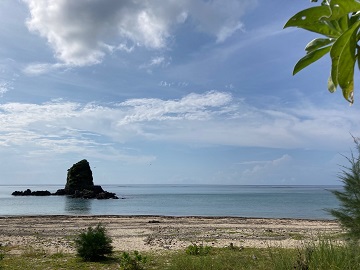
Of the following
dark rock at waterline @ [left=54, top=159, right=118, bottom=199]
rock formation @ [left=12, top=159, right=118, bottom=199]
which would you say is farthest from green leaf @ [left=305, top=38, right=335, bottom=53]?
dark rock at waterline @ [left=54, top=159, right=118, bottom=199]

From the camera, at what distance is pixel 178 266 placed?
8195 mm

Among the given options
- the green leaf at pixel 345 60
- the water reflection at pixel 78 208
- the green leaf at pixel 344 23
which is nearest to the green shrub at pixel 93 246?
the green leaf at pixel 345 60

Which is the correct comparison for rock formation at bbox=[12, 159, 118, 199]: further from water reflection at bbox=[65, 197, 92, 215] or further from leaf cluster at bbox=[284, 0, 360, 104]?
leaf cluster at bbox=[284, 0, 360, 104]

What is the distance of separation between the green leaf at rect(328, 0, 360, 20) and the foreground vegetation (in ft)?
16.2

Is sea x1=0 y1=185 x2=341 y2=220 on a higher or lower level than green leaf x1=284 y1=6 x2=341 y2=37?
lower

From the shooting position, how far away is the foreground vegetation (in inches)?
229

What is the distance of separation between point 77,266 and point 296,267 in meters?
6.87

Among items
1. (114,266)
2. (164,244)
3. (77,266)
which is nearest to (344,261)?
(114,266)

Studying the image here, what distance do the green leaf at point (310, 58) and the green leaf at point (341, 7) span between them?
26 cm

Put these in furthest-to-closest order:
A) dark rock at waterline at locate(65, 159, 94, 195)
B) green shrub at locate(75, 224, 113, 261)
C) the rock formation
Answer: dark rock at waterline at locate(65, 159, 94, 195) < the rock formation < green shrub at locate(75, 224, 113, 261)

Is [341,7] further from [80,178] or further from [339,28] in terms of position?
[80,178]

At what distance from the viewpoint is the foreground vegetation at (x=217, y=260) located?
581 centimetres

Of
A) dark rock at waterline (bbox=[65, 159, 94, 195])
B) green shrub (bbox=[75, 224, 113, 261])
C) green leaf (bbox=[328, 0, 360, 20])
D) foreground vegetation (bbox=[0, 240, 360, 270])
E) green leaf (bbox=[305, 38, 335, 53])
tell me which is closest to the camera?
green leaf (bbox=[328, 0, 360, 20])

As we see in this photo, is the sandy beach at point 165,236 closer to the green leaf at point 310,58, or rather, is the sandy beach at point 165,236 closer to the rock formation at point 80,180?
the green leaf at point 310,58
